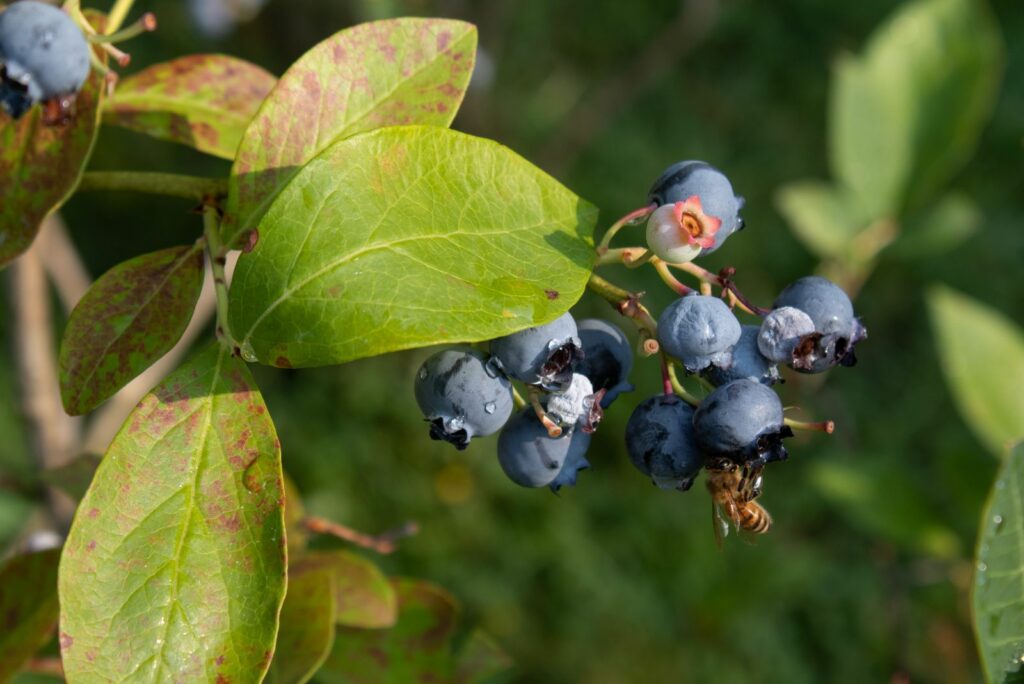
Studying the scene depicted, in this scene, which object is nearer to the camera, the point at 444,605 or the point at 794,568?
the point at 444,605

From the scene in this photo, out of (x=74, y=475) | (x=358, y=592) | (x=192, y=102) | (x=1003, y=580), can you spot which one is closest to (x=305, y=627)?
(x=358, y=592)

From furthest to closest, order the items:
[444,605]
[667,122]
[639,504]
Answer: [667,122] < [639,504] < [444,605]

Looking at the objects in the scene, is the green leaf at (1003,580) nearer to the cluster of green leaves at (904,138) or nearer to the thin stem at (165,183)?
the thin stem at (165,183)

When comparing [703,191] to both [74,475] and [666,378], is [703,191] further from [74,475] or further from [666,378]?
[74,475]

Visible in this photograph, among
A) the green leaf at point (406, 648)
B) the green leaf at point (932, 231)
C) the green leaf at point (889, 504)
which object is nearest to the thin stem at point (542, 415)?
the green leaf at point (406, 648)

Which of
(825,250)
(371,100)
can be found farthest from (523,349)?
(825,250)

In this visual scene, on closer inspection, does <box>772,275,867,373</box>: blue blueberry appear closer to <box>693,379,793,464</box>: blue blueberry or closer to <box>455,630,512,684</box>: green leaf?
<box>693,379,793,464</box>: blue blueberry

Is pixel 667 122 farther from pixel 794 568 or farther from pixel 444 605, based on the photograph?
pixel 444 605

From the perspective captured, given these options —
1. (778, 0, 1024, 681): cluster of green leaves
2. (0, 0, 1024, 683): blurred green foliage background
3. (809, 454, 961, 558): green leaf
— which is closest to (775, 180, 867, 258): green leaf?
(778, 0, 1024, 681): cluster of green leaves
